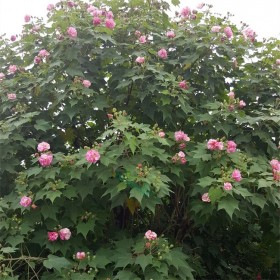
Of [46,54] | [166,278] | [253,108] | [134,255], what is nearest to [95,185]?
[134,255]

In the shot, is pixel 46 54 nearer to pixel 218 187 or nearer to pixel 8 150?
pixel 8 150

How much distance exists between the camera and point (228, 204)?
3.05m

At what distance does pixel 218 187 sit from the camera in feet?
10.2

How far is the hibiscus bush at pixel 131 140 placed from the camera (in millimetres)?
3238

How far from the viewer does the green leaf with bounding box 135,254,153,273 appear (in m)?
3.04

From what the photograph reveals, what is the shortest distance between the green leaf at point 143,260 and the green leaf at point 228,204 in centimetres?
61

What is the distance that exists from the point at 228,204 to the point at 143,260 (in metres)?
0.71

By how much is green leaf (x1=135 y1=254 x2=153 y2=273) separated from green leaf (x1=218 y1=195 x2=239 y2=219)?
0.61m

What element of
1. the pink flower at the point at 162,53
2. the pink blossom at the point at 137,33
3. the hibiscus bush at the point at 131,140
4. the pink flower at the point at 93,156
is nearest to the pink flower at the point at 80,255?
the hibiscus bush at the point at 131,140

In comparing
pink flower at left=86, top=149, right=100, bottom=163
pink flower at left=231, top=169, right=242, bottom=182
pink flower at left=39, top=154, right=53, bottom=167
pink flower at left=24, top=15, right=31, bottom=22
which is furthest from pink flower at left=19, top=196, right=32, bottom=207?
pink flower at left=24, top=15, right=31, bottom=22

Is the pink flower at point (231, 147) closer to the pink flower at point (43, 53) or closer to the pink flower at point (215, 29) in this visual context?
the pink flower at point (215, 29)

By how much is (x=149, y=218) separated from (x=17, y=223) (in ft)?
4.60

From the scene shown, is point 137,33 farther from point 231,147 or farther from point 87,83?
point 231,147

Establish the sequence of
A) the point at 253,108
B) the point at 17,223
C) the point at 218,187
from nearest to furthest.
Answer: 1. the point at 218,187
2. the point at 17,223
3. the point at 253,108
